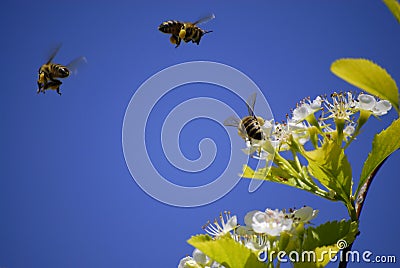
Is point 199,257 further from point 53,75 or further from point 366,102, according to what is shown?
point 53,75

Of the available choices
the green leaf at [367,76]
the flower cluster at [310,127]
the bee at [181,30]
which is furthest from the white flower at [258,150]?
the bee at [181,30]

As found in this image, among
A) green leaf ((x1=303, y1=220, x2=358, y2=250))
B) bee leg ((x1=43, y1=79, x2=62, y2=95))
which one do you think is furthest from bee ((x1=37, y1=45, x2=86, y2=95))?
green leaf ((x1=303, y1=220, x2=358, y2=250))

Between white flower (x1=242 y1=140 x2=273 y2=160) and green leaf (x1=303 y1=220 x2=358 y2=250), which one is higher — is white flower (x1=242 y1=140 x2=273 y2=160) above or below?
above

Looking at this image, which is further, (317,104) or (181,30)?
(181,30)

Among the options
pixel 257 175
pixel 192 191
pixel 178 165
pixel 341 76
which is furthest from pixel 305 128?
pixel 192 191

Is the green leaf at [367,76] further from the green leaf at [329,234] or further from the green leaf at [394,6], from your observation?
the green leaf at [329,234]

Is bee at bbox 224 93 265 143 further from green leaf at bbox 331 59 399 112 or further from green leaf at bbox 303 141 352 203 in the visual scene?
green leaf at bbox 331 59 399 112

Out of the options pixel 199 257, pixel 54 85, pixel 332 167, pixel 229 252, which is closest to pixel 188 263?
pixel 199 257
